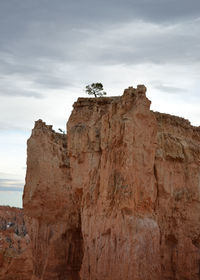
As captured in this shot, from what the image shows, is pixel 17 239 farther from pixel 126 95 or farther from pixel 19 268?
pixel 126 95

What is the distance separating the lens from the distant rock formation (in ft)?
Answer: 57.0

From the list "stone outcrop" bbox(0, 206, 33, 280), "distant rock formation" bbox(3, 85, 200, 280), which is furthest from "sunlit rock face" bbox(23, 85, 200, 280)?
"stone outcrop" bbox(0, 206, 33, 280)

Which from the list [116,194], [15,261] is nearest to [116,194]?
[116,194]

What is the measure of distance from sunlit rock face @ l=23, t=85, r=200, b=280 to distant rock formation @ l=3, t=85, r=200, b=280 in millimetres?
36

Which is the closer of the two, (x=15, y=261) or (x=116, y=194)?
(x=116, y=194)

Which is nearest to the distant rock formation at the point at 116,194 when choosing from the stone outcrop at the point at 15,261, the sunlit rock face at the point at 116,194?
the sunlit rock face at the point at 116,194

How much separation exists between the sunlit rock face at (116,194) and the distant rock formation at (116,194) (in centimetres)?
4

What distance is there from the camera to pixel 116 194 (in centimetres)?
1747

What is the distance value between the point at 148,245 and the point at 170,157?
4.55 meters

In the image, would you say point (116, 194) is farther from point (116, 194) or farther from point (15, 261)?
point (15, 261)

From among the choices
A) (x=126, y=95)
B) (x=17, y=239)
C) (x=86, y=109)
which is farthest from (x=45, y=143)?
(x=126, y=95)

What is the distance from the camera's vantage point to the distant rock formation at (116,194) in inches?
684

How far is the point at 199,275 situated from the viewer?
20.5m

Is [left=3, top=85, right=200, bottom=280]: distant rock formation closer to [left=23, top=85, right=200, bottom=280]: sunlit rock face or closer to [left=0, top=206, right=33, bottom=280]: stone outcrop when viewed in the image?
[left=23, top=85, right=200, bottom=280]: sunlit rock face
